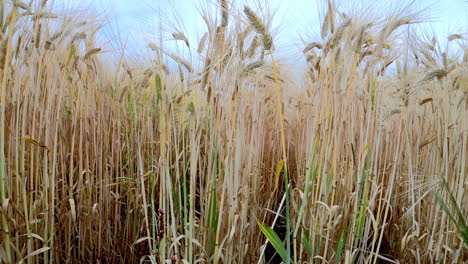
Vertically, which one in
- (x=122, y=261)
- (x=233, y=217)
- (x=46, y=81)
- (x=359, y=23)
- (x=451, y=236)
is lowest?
(x=122, y=261)

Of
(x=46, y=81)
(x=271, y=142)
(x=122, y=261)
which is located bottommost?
(x=122, y=261)

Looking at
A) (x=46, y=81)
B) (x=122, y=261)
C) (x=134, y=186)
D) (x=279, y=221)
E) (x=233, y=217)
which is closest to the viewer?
(x=233, y=217)

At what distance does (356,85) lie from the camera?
1.93 meters

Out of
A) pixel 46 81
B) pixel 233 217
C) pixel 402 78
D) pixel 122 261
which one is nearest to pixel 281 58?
pixel 402 78

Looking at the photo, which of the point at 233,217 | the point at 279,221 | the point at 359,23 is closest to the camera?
the point at 233,217

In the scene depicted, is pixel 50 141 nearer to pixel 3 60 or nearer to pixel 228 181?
pixel 3 60

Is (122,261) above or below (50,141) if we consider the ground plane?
below

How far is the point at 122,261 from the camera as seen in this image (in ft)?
6.50

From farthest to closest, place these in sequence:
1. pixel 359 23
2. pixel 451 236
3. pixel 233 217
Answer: pixel 451 236
pixel 359 23
pixel 233 217

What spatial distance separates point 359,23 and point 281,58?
1.14ft

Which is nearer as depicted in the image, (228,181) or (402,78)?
(228,181)

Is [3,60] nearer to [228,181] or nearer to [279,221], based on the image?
[228,181]

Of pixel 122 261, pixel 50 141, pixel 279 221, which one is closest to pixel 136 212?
pixel 122 261

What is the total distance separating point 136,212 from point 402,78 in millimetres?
1367
